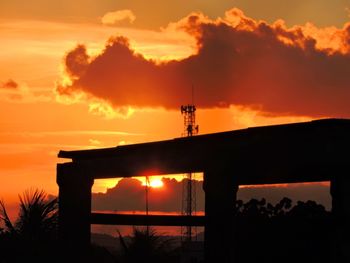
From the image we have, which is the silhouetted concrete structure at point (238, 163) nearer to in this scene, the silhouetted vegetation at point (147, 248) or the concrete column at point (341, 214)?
the concrete column at point (341, 214)

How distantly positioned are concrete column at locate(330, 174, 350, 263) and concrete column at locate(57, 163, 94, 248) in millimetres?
4233

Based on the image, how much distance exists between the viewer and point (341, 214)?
811 cm

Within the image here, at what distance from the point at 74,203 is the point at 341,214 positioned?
4889 millimetres

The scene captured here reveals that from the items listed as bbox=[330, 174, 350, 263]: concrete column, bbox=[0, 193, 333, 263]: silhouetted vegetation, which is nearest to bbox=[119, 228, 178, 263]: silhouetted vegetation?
bbox=[0, 193, 333, 263]: silhouetted vegetation

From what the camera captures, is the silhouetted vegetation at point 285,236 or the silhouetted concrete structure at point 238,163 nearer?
the silhouetted concrete structure at point 238,163

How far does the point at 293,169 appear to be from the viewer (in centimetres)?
848

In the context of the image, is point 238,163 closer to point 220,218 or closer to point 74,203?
point 220,218

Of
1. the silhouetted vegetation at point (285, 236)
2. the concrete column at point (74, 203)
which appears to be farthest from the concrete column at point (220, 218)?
the concrete column at point (74, 203)

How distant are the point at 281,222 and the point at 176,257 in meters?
1.66

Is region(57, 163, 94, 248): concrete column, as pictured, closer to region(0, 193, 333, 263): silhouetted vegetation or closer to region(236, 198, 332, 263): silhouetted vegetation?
region(0, 193, 333, 263): silhouetted vegetation

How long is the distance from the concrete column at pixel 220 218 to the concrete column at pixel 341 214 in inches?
51.3

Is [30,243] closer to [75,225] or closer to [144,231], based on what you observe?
[75,225]

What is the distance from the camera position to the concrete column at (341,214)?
7949mm

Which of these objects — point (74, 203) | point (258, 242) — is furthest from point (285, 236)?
point (74, 203)
